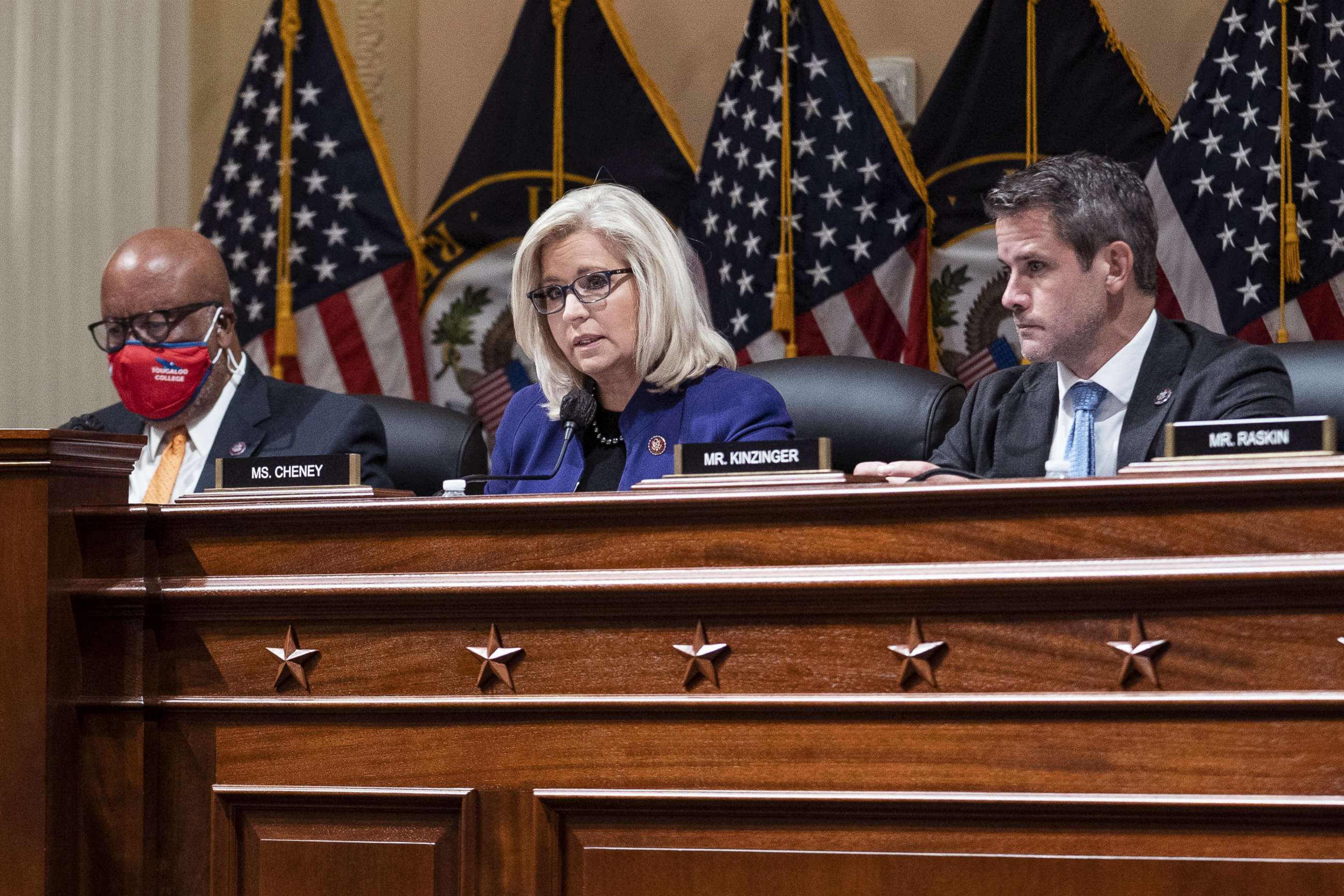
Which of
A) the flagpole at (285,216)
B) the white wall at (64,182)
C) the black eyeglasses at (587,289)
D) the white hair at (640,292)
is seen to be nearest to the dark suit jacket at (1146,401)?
the white hair at (640,292)

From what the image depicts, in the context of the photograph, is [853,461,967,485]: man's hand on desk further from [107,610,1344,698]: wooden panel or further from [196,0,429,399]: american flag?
[196,0,429,399]: american flag

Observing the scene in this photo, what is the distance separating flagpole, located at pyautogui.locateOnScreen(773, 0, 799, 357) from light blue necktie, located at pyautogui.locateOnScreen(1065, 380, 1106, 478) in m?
1.31

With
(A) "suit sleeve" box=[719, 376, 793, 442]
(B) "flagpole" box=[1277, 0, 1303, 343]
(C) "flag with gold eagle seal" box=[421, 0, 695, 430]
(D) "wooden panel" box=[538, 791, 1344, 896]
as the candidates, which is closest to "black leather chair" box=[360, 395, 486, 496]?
(A) "suit sleeve" box=[719, 376, 793, 442]

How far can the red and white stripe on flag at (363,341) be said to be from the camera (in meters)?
4.11

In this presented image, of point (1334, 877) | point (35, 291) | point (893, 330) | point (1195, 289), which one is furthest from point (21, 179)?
point (1334, 877)

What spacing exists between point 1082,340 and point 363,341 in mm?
2346

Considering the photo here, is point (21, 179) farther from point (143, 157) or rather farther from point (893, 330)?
point (893, 330)

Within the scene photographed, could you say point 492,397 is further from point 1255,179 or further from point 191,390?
point 1255,179

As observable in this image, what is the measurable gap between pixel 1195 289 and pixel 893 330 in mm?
740

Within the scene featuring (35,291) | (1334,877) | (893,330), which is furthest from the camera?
(35,291)

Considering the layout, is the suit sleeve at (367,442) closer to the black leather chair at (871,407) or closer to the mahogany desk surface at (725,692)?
the black leather chair at (871,407)

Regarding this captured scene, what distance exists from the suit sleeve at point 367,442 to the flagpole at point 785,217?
1190 mm

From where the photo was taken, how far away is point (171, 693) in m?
1.75

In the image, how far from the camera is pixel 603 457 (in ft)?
7.97
